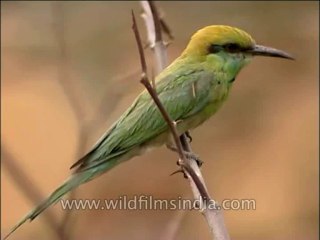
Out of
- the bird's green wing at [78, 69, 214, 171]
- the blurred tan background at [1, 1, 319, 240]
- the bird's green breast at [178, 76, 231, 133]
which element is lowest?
the blurred tan background at [1, 1, 319, 240]

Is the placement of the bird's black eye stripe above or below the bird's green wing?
above

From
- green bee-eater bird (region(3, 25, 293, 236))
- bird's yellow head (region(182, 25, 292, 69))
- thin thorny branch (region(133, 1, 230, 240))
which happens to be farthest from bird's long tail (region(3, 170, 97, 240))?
bird's yellow head (region(182, 25, 292, 69))

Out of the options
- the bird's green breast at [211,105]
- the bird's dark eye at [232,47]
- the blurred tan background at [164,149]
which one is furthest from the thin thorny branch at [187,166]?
the blurred tan background at [164,149]

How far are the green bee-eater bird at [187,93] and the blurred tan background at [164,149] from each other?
1.67 feet

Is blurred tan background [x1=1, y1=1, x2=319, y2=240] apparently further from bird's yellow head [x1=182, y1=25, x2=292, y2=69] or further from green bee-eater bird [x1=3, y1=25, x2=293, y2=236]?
bird's yellow head [x1=182, y1=25, x2=292, y2=69]

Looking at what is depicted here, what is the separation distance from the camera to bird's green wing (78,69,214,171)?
2072 millimetres

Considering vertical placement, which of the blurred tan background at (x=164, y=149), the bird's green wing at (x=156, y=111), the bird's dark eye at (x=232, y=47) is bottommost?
the blurred tan background at (x=164, y=149)

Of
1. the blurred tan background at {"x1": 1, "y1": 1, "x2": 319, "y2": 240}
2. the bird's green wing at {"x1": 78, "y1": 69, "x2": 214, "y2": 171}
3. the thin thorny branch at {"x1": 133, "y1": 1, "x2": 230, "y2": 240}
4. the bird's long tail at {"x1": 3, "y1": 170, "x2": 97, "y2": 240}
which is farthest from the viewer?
the blurred tan background at {"x1": 1, "y1": 1, "x2": 319, "y2": 240}

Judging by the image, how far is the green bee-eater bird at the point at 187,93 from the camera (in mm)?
2080

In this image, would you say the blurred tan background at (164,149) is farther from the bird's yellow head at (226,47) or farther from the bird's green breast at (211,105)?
the bird's yellow head at (226,47)

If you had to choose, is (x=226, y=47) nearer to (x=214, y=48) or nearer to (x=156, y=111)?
(x=214, y=48)

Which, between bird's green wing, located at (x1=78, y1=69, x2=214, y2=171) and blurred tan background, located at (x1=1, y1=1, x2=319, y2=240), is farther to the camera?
blurred tan background, located at (x1=1, y1=1, x2=319, y2=240)

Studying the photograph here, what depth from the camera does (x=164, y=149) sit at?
416 centimetres

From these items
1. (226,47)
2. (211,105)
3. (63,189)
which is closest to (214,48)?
(226,47)
